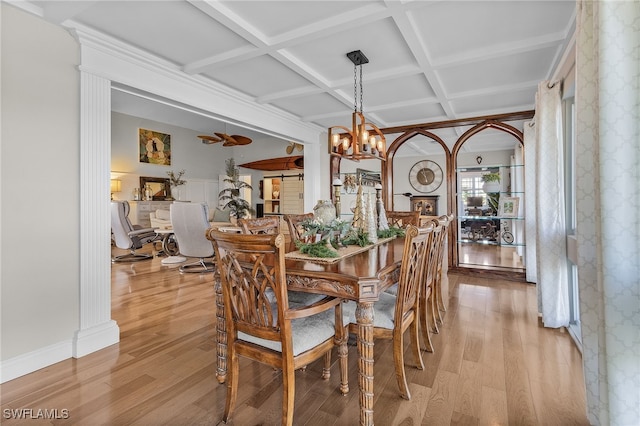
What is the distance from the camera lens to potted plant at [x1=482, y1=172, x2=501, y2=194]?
504 centimetres

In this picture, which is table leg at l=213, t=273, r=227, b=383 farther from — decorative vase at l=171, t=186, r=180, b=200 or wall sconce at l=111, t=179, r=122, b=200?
decorative vase at l=171, t=186, r=180, b=200

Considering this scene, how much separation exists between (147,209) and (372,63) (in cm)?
778

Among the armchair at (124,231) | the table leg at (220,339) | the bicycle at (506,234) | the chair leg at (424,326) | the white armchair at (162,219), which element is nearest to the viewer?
the table leg at (220,339)

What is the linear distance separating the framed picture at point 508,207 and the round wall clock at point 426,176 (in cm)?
376

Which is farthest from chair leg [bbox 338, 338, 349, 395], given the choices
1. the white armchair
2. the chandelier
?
the white armchair

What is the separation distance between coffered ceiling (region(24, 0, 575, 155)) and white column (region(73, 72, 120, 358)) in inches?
22.3

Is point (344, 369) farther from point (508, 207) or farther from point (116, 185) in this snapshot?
point (116, 185)

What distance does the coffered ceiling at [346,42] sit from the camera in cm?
221

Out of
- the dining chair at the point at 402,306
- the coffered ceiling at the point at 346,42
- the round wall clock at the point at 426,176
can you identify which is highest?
the coffered ceiling at the point at 346,42

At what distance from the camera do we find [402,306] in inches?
69.2

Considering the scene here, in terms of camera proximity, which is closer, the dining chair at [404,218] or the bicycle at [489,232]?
the dining chair at [404,218]

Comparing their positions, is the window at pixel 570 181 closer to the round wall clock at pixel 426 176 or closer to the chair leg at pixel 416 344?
the chair leg at pixel 416 344

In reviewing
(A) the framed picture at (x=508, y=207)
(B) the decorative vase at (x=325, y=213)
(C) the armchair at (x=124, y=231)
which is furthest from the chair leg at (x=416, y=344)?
(C) the armchair at (x=124, y=231)

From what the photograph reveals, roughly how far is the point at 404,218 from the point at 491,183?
2.20 meters
